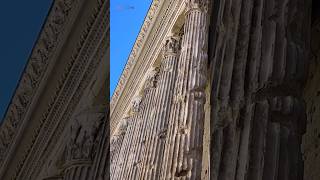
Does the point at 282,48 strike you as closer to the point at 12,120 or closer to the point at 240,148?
the point at 240,148

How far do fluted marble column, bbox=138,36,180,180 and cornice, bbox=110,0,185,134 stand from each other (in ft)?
2.11

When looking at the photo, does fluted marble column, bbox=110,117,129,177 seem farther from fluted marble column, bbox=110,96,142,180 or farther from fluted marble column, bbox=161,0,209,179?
fluted marble column, bbox=161,0,209,179

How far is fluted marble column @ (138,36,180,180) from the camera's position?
9.71m

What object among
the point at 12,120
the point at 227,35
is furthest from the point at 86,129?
the point at 227,35

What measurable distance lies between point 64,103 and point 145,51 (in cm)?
419

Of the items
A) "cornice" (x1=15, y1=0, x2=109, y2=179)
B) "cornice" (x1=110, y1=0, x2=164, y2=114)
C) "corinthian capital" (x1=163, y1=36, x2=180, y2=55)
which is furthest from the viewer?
"cornice" (x1=110, y1=0, x2=164, y2=114)

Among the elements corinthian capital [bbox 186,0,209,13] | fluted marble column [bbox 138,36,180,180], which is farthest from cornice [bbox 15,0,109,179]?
corinthian capital [bbox 186,0,209,13]

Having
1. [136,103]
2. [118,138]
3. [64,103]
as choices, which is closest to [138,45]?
[136,103]

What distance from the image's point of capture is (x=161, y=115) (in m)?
10.5

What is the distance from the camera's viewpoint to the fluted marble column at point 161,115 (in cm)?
971

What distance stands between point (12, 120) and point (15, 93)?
0.59 metres

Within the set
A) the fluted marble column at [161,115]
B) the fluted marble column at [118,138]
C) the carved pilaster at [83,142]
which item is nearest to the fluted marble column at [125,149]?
the fluted marble column at [118,138]

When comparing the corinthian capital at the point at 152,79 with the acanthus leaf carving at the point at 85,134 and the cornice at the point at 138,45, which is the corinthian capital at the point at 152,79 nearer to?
the cornice at the point at 138,45

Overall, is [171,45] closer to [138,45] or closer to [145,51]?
[145,51]
